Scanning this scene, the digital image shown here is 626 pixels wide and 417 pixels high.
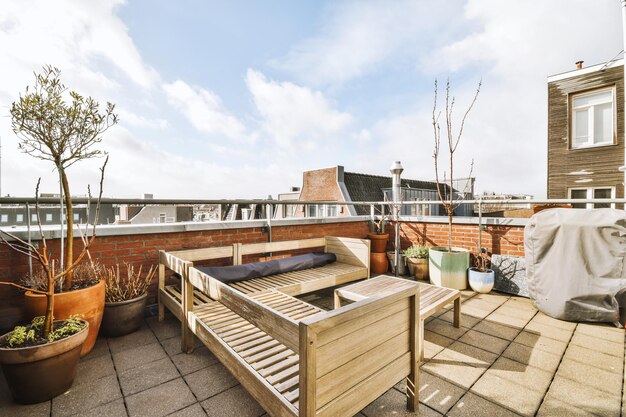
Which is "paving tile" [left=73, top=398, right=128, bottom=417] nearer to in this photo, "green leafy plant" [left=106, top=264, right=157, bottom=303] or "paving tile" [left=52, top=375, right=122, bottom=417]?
"paving tile" [left=52, top=375, right=122, bottom=417]

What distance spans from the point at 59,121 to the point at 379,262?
4.64m

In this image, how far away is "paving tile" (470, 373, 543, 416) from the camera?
168cm

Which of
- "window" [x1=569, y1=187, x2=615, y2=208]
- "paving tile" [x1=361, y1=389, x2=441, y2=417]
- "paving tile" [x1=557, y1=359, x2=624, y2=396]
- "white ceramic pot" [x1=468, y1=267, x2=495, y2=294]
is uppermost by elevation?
"window" [x1=569, y1=187, x2=615, y2=208]

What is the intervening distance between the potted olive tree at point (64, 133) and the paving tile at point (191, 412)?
4.10 feet

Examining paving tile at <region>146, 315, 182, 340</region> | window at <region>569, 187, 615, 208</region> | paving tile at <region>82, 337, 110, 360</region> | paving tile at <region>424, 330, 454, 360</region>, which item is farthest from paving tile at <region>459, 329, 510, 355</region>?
window at <region>569, 187, 615, 208</region>

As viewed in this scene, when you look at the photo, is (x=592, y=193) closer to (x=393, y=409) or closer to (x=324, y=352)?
(x=393, y=409)

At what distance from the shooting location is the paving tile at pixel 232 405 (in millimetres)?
1646

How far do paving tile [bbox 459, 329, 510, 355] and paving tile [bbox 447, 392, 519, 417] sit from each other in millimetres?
793

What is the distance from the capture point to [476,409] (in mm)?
1668

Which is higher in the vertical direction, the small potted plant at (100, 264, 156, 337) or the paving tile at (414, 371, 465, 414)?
the small potted plant at (100, 264, 156, 337)

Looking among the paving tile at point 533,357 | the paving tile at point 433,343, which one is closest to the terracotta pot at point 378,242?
the paving tile at point 433,343

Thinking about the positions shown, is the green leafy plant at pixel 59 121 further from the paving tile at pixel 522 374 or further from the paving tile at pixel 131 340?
the paving tile at pixel 522 374

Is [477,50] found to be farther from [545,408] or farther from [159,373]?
[159,373]

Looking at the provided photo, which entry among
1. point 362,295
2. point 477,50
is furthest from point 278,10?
point 362,295
